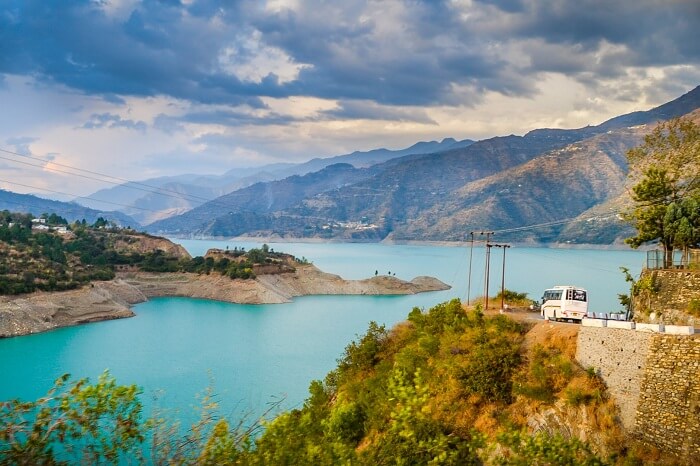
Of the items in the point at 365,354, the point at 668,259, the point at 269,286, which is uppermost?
the point at 668,259

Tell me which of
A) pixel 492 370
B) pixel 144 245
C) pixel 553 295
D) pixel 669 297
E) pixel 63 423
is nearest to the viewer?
pixel 63 423

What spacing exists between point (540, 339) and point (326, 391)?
8886 millimetres

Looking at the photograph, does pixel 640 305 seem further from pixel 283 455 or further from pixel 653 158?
pixel 283 455

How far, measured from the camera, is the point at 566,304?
16016 millimetres

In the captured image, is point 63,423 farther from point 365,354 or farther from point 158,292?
point 158,292

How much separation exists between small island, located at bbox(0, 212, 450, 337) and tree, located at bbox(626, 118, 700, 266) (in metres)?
42.2

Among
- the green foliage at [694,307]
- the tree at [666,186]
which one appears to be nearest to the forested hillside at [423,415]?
the green foliage at [694,307]

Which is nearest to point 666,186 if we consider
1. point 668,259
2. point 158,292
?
point 668,259

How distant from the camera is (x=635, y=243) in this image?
16.1 meters

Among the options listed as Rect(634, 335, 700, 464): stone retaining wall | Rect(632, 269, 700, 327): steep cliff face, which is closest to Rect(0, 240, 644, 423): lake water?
Rect(634, 335, 700, 464): stone retaining wall

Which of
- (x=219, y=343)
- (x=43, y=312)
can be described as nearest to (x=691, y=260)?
(x=219, y=343)

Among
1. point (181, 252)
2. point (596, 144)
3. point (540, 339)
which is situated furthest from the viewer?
point (596, 144)

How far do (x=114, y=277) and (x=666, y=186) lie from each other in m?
57.3

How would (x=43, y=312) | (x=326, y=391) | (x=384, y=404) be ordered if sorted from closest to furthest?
(x=384, y=404), (x=326, y=391), (x=43, y=312)
